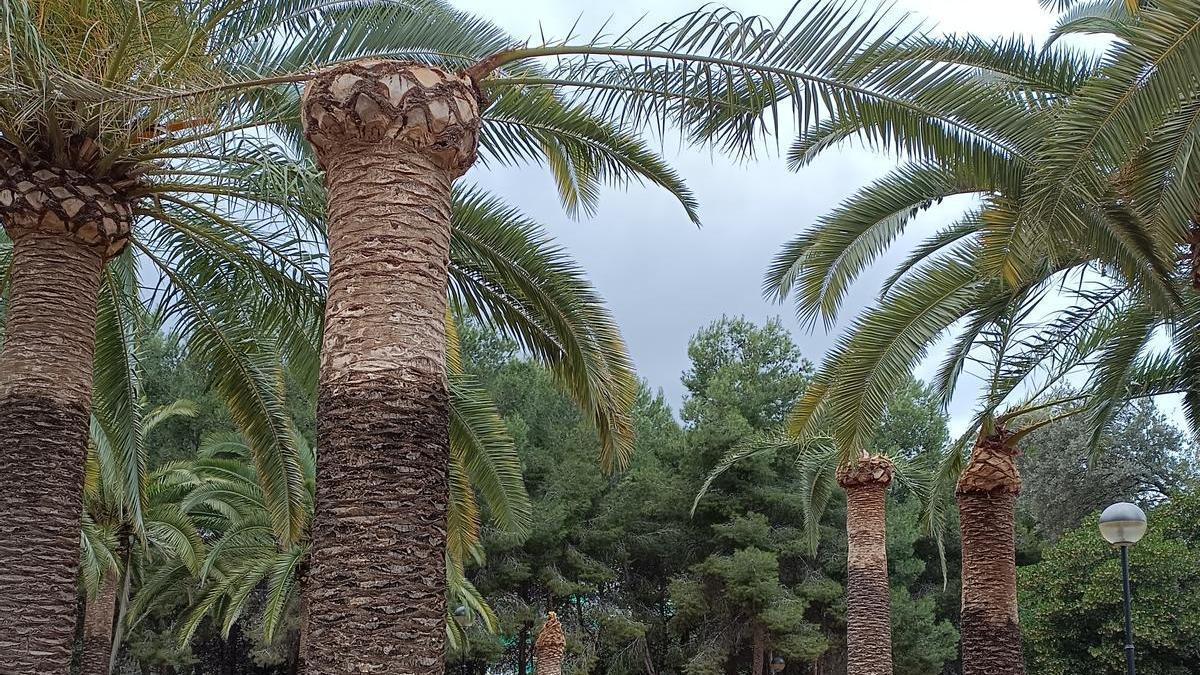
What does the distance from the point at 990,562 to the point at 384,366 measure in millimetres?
10120

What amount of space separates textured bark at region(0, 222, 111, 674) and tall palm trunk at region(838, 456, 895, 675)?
444 inches

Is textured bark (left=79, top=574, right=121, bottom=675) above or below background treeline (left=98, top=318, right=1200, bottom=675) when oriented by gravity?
below

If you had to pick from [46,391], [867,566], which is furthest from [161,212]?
[867,566]

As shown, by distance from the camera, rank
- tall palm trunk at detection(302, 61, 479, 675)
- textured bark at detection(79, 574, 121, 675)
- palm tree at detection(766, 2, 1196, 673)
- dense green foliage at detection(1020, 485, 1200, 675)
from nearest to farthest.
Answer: tall palm trunk at detection(302, 61, 479, 675)
palm tree at detection(766, 2, 1196, 673)
dense green foliage at detection(1020, 485, 1200, 675)
textured bark at detection(79, 574, 121, 675)

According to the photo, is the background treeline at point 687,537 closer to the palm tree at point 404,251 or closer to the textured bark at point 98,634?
the textured bark at point 98,634

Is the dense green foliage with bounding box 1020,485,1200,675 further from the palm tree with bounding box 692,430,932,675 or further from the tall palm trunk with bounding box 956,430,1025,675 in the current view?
the tall palm trunk with bounding box 956,430,1025,675

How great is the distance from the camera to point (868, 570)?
1689 cm

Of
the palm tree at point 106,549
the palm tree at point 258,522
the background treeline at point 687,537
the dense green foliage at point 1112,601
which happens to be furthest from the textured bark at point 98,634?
the dense green foliage at point 1112,601

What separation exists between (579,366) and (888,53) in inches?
150

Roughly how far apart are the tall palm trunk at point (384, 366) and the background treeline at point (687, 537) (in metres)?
22.3

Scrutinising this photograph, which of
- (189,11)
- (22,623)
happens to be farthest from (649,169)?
(22,623)

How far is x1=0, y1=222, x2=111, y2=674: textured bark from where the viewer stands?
7.15 metres

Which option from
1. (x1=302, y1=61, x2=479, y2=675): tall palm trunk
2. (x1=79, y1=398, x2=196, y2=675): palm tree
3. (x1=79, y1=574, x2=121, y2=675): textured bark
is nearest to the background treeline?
(x1=79, y1=398, x2=196, y2=675): palm tree

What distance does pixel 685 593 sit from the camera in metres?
29.9
